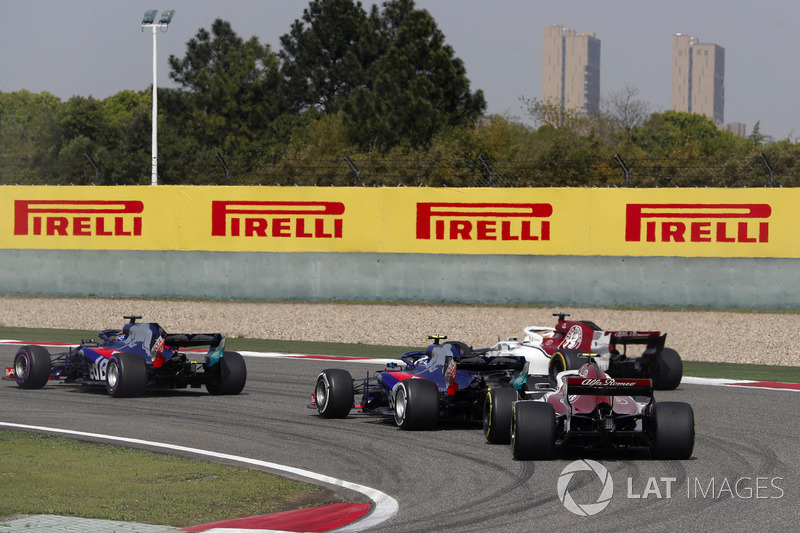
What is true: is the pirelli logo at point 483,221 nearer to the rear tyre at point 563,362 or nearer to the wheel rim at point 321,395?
the rear tyre at point 563,362

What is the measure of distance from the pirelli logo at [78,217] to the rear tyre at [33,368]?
13024 millimetres

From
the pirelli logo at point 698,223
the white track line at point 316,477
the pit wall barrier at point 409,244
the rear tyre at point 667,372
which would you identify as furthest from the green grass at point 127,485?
the pirelli logo at point 698,223

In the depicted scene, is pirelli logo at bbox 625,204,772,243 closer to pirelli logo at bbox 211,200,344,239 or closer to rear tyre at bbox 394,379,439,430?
pirelli logo at bbox 211,200,344,239

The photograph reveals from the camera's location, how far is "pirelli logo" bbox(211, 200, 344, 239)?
2797cm

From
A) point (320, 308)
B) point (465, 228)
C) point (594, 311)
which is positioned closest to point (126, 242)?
point (320, 308)

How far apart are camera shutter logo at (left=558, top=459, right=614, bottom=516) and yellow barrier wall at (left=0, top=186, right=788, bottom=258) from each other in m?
16.7

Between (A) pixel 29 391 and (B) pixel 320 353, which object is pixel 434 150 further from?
(A) pixel 29 391

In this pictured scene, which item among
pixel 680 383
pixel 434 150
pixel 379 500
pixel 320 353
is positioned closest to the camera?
pixel 379 500

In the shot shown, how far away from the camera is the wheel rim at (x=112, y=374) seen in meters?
15.0

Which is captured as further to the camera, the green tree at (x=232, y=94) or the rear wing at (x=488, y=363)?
the green tree at (x=232, y=94)

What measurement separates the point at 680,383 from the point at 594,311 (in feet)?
28.7

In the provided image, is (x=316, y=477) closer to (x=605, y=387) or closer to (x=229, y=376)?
(x=605, y=387)

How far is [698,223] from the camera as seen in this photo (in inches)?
1034

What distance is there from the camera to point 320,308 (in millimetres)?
26922
